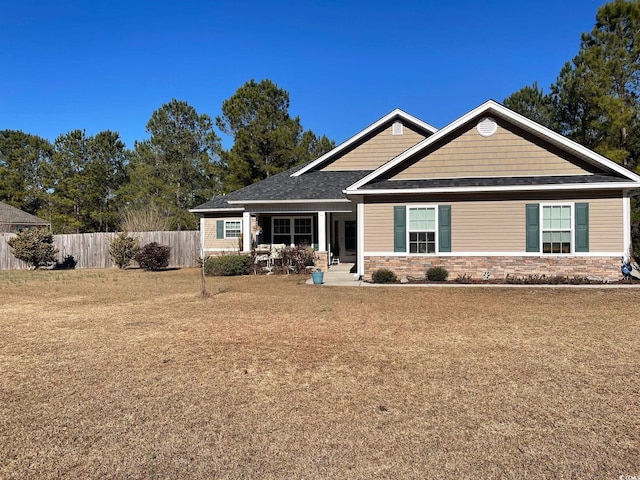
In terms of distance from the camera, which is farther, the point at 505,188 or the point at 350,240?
the point at 350,240

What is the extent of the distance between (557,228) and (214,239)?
51.6ft

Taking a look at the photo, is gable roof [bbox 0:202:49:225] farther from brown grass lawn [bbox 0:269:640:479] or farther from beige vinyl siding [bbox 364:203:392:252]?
beige vinyl siding [bbox 364:203:392:252]

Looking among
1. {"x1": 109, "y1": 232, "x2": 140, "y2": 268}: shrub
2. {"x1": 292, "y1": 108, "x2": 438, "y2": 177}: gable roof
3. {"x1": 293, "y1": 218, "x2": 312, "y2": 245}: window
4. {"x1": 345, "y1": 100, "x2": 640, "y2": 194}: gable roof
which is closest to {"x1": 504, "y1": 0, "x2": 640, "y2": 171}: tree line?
{"x1": 345, "y1": 100, "x2": 640, "y2": 194}: gable roof

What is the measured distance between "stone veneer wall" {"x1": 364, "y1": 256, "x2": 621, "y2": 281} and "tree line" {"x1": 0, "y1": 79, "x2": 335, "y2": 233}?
17.9 meters

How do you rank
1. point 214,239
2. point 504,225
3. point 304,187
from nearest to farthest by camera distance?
1. point 504,225
2. point 304,187
3. point 214,239

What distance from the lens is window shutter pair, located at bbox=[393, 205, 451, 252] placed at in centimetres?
1362

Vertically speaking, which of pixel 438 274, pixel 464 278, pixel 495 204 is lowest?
pixel 464 278

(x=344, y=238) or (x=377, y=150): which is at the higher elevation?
(x=377, y=150)

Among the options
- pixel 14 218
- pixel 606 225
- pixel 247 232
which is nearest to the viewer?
pixel 606 225

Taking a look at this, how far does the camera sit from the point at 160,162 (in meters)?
36.2

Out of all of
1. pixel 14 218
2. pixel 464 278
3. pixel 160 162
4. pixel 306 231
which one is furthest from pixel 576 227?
pixel 14 218

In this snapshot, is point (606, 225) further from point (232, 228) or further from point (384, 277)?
point (232, 228)

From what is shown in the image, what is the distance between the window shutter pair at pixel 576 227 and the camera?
12812 millimetres

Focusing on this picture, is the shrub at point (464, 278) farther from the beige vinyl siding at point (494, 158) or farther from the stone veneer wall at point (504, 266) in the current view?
the beige vinyl siding at point (494, 158)
